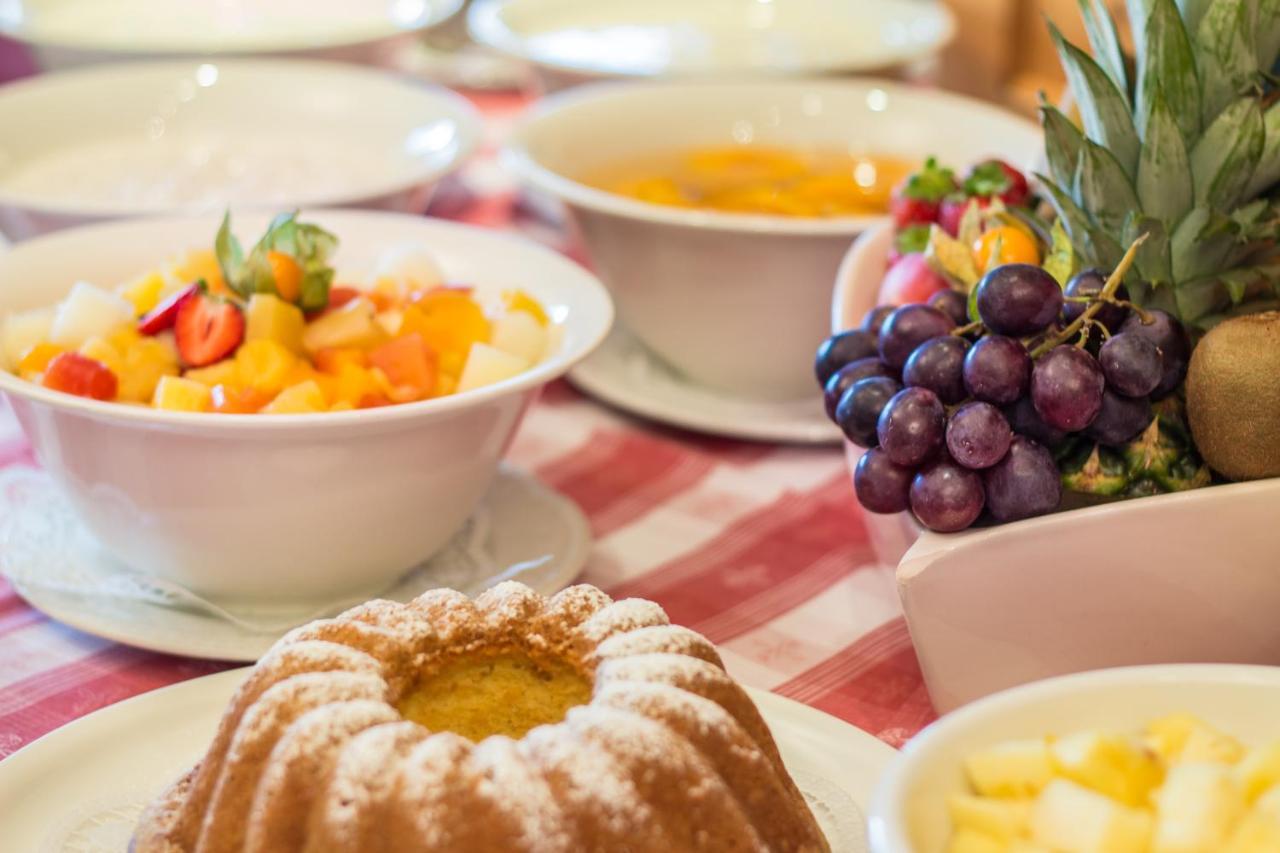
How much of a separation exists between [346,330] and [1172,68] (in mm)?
696

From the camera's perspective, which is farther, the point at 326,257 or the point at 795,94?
the point at 795,94

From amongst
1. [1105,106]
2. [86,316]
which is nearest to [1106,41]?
[1105,106]

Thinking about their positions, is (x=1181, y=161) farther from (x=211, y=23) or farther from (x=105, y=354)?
(x=211, y=23)

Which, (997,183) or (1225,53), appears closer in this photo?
(1225,53)

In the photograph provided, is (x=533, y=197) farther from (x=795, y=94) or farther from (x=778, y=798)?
(x=778, y=798)

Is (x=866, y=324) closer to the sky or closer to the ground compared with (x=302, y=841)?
closer to the sky

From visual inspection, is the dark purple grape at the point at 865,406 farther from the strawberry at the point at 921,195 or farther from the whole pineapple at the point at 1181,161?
the strawberry at the point at 921,195

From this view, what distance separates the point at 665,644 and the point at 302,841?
23 centimetres

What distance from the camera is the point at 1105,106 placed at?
113 cm

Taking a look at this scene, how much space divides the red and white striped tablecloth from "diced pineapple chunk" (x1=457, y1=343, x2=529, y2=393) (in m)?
0.20

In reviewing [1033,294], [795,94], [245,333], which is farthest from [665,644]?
[795,94]

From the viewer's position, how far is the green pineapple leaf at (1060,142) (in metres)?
1.14

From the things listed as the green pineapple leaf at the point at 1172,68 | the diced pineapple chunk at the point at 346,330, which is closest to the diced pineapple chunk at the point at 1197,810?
the green pineapple leaf at the point at 1172,68

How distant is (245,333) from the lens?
4.20 ft
